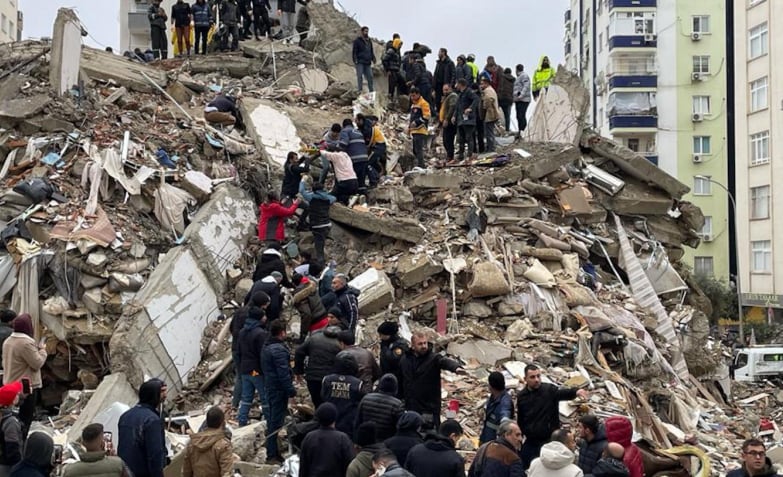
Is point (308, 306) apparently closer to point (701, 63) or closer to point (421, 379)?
point (421, 379)

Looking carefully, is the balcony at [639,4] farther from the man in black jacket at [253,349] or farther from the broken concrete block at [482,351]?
the man in black jacket at [253,349]

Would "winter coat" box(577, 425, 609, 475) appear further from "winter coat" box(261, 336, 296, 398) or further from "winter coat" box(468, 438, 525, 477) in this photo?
"winter coat" box(261, 336, 296, 398)

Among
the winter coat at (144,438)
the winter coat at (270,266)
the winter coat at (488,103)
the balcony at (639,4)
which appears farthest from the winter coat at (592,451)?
the balcony at (639,4)

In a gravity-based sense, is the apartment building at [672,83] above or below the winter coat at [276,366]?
above

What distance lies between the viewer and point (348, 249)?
1374 centimetres

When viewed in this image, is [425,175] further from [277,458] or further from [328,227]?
[277,458]

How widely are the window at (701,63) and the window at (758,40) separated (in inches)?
329

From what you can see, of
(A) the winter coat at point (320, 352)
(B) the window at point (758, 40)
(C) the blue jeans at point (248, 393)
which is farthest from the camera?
(B) the window at point (758, 40)

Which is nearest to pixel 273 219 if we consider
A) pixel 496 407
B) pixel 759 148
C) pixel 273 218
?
pixel 273 218

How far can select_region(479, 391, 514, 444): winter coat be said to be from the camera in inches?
302

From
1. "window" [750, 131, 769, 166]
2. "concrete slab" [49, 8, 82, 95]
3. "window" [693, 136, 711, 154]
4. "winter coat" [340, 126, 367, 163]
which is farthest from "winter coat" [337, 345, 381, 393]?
"window" [693, 136, 711, 154]

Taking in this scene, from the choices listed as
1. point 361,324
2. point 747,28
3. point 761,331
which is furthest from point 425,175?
point 747,28

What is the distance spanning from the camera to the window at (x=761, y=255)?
36.0 metres

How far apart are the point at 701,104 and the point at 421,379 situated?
41.1m
